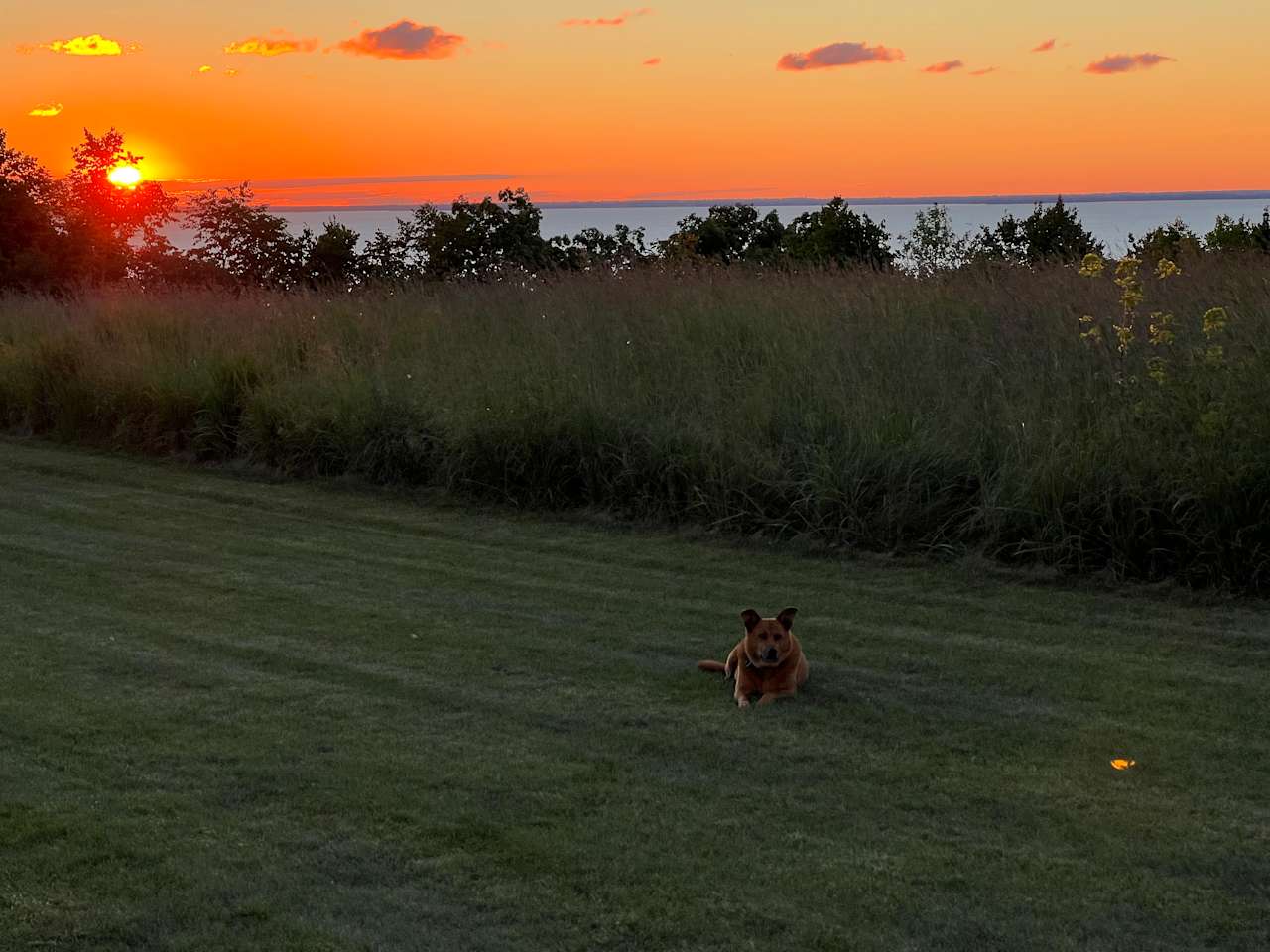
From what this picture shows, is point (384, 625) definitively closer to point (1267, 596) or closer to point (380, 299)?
point (1267, 596)

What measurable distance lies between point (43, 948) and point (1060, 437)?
20.3 feet

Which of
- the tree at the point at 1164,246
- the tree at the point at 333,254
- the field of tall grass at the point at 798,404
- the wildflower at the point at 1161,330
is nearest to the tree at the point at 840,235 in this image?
the tree at the point at 1164,246

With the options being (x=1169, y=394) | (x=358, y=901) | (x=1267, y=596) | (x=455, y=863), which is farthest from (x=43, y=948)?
(x=1169, y=394)

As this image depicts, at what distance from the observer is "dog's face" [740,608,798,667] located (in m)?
5.50

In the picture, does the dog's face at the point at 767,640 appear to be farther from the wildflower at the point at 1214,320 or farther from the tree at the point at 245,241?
the tree at the point at 245,241

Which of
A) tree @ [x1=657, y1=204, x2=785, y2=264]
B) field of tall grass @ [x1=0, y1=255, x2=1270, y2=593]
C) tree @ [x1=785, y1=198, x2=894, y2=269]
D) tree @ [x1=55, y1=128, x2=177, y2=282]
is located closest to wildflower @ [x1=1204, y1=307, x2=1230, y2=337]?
field of tall grass @ [x1=0, y1=255, x2=1270, y2=593]

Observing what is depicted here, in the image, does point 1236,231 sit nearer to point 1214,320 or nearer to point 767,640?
point 1214,320

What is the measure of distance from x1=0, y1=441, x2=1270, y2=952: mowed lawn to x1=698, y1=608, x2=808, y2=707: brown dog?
0.12 meters

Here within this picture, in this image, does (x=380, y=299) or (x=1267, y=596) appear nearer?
(x=1267, y=596)

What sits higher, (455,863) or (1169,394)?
(1169,394)

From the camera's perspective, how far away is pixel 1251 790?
457cm

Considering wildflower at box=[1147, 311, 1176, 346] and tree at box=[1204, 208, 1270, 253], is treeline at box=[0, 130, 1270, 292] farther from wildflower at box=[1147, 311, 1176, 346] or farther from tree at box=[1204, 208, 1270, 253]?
wildflower at box=[1147, 311, 1176, 346]

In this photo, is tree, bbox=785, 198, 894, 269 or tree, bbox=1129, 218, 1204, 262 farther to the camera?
tree, bbox=785, 198, 894, 269

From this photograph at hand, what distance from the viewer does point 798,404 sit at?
9406 millimetres
